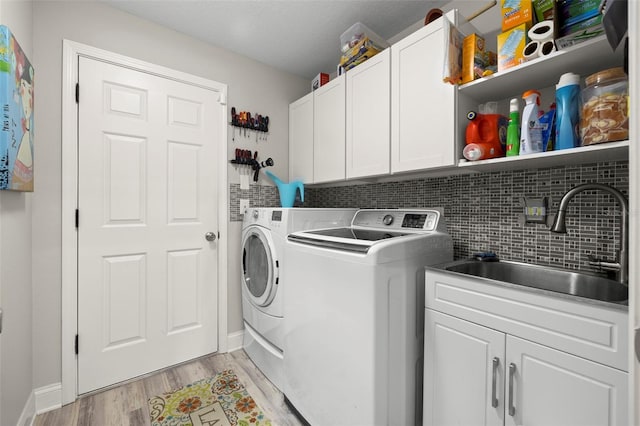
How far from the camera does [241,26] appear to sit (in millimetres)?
2051

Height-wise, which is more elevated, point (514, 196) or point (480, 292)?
point (514, 196)

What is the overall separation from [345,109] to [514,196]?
119cm

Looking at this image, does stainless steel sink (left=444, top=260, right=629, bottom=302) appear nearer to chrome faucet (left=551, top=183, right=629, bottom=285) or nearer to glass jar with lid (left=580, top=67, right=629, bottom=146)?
chrome faucet (left=551, top=183, right=629, bottom=285)

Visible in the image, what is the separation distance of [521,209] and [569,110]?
54 cm

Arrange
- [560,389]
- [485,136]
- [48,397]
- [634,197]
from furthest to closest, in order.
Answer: [48,397]
[485,136]
[560,389]
[634,197]

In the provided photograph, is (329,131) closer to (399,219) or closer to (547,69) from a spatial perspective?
(399,219)

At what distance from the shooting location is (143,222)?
2.00 meters

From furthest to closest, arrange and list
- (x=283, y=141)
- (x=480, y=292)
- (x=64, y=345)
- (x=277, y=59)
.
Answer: (x=283, y=141), (x=277, y=59), (x=64, y=345), (x=480, y=292)

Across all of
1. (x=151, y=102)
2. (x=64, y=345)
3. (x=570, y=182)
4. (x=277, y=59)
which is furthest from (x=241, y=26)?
(x=64, y=345)

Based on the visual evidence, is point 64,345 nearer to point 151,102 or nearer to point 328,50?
point 151,102

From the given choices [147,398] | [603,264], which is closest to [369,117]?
[603,264]

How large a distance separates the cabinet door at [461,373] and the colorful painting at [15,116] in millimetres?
1957

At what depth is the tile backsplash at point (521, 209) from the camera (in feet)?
4.05

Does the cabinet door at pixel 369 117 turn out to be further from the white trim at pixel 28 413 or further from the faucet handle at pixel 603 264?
the white trim at pixel 28 413
